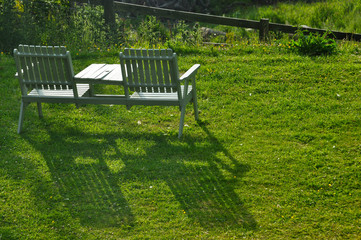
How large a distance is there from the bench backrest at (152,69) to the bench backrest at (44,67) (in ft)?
2.60

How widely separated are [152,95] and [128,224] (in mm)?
2206

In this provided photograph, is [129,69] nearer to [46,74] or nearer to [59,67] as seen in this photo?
[59,67]

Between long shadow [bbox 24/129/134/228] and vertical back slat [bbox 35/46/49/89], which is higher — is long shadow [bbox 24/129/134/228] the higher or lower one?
the lower one

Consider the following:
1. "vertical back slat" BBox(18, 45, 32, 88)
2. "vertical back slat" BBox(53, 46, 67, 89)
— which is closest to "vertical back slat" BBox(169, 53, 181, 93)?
"vertical back slat" BBox(53, 46, 67, 89)

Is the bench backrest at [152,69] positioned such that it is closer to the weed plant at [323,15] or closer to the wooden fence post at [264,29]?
the wooden fence post at [264,29]

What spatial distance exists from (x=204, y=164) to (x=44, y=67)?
252 cm

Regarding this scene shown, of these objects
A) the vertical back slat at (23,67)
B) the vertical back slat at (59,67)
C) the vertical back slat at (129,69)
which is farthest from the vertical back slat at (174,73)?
the vertical back slat at (23,67)

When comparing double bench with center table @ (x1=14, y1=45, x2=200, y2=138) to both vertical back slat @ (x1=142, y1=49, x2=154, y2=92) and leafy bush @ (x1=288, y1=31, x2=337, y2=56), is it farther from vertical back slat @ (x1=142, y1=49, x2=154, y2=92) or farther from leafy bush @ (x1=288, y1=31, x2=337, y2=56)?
leafy bush @ (x1=288, y1=31, x2=337, y2=56)

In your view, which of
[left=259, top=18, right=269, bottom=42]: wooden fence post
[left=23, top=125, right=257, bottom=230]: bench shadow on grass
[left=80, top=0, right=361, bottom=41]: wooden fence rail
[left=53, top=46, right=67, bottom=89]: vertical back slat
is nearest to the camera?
[left=23, top=125, right=257, bottom=230]: bench shadow on grass

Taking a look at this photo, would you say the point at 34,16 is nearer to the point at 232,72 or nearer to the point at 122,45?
the point at 122,45

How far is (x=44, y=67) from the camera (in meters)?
6.20

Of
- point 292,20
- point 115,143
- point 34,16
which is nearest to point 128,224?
point 115,143

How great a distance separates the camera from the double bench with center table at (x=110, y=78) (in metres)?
5.94

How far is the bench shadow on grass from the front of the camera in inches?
182
